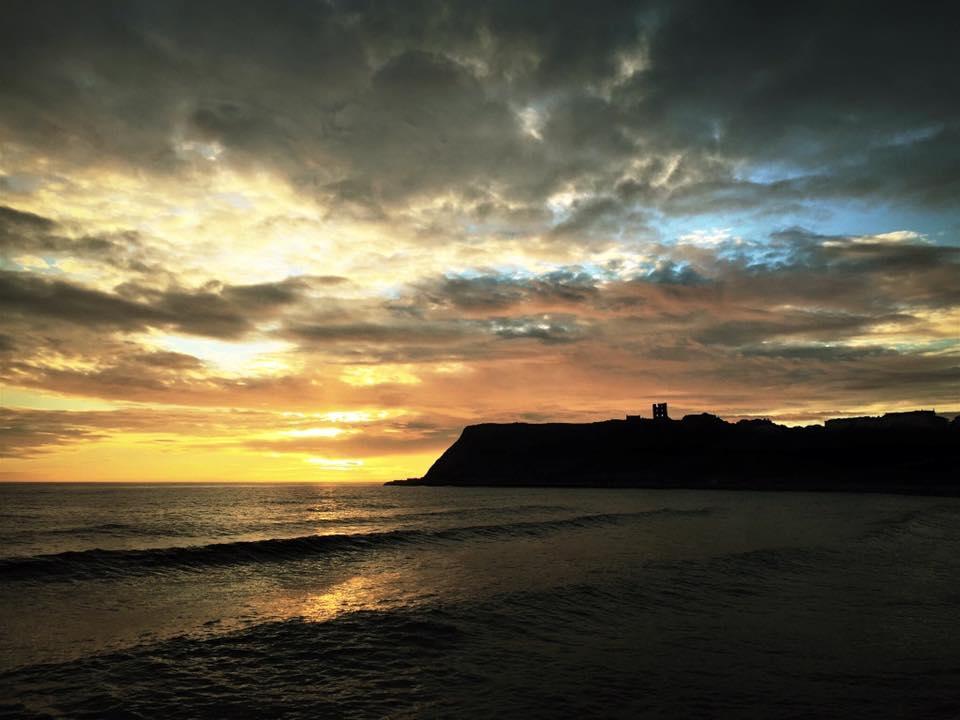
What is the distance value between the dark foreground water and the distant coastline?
106760 millimetres

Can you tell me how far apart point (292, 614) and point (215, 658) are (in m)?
4.30

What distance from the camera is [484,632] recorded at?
1494 cm

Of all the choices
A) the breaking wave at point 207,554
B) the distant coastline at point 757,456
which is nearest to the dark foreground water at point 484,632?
the breaking wave at point 207,554

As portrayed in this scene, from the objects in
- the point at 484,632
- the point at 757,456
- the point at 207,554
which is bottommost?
the point at 484,632

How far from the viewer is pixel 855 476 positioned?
13138 cm

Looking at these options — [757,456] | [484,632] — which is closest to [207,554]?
[484,632]

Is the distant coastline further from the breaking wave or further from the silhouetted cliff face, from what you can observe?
the breaking wave

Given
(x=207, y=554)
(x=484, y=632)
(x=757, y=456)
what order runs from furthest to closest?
(x=757, y=456), (x=207, y=554), (x=484, y=632)

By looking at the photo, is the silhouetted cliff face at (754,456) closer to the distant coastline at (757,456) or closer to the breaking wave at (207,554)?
the distant coastline at (757,456)

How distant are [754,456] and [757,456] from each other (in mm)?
815

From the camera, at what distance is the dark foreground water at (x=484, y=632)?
1026cm

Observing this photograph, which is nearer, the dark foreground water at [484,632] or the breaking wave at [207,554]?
the dark foreground water at [484,632]

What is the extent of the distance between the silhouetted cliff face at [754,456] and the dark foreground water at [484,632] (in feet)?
354

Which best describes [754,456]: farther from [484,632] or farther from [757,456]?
[484,632]
